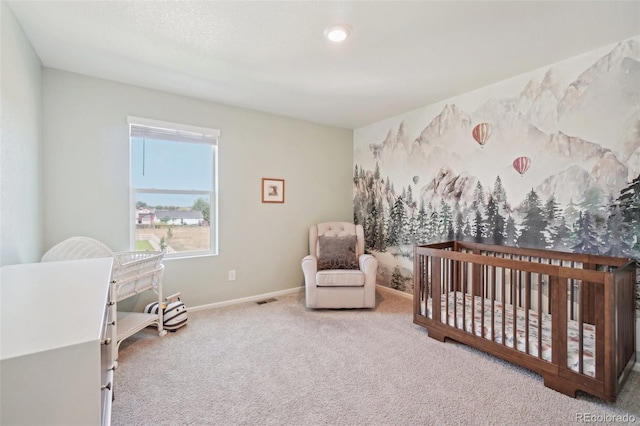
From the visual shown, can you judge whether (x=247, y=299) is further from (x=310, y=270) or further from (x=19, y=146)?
(x=19, y=146)

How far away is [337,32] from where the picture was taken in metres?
1.93

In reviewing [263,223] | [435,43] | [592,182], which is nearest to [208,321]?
[263,223]

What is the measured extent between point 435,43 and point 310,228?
252cm

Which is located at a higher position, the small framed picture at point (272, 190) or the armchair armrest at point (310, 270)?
the small framed picture at point (272, 190)

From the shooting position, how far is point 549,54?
2281mm

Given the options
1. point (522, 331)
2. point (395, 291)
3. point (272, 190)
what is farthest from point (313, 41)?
point (395, 291)

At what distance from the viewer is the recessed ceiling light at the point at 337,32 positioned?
1.89 metres

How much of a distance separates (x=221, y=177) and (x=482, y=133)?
2875 millimetres

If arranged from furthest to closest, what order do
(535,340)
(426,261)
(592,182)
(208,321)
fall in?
(208,321)
(426,261)
(592,182)
(535,340)

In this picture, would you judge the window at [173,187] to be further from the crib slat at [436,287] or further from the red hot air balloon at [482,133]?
the red hot air balloon at [482,133]

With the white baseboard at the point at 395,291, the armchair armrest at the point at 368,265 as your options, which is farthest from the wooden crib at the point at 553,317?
the white baseboard at the point at 395,291

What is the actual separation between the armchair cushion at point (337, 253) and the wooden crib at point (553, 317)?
95 cm

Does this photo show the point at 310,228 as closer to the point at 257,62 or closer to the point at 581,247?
the point at 257,62

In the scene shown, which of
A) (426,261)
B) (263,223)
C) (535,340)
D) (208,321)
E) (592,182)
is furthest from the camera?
(263,223)
